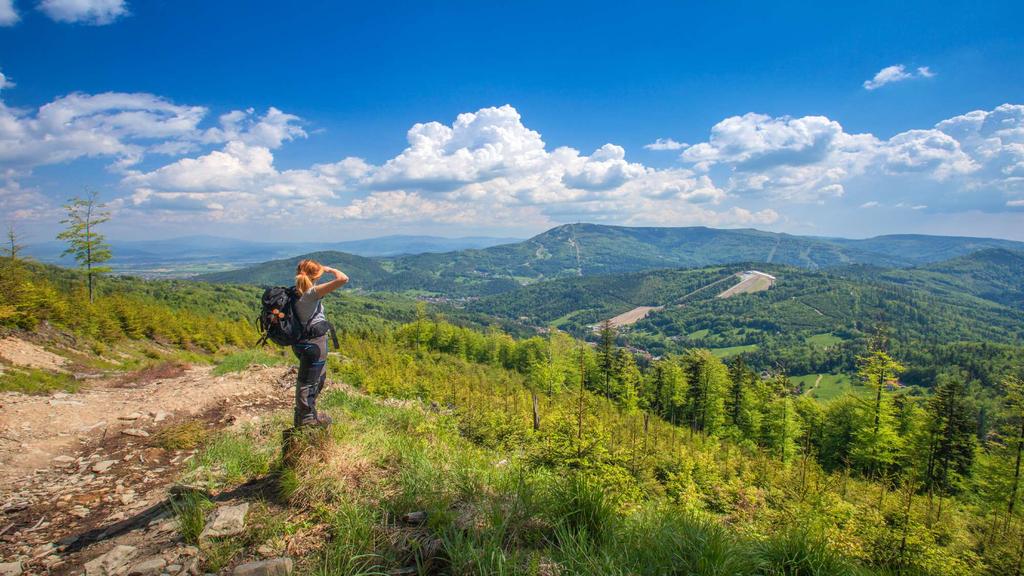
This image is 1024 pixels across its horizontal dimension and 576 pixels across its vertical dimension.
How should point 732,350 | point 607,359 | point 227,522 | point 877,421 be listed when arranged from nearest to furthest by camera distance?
point 227,522, point 877,421, point 607,359, point 732,350

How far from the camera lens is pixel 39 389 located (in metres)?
11.4

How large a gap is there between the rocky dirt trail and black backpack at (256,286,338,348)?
211 centimetres

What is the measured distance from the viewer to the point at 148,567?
11.2ft

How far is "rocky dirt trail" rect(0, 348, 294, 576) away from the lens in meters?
3.76

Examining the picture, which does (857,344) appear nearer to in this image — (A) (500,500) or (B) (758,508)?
(B) (758,508)

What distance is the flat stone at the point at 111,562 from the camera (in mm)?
3473

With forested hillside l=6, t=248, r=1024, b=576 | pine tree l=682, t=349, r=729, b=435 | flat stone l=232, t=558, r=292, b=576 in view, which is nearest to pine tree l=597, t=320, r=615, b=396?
forested hillside l=6, t=248, r=1024, b=576

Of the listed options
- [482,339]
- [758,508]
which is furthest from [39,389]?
[482,339]

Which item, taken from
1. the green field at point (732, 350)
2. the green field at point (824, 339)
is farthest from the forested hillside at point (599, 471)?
the green field at point (824, 339)

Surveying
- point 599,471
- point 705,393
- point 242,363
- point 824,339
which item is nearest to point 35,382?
point 242,363

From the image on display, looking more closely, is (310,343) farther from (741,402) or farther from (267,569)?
(741,402)

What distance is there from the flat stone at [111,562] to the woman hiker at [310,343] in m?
1.78

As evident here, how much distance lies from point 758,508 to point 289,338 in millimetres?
20998

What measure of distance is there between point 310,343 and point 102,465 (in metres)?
4.38
